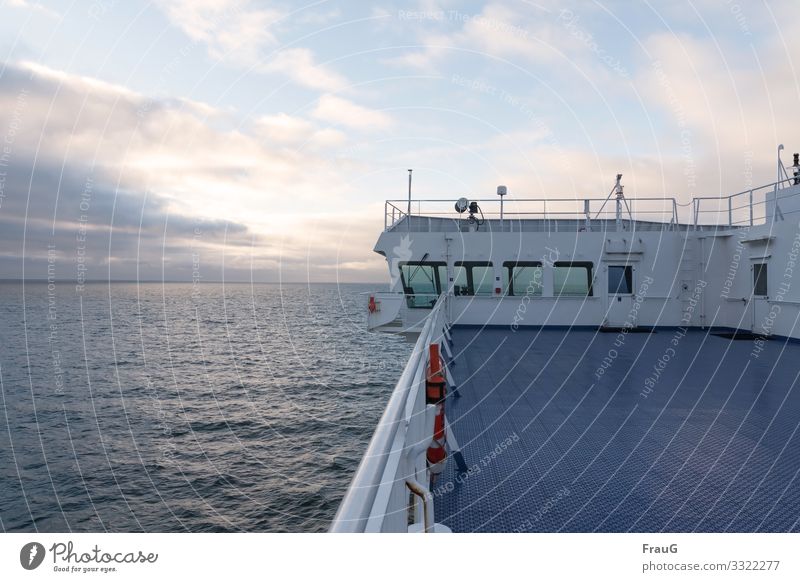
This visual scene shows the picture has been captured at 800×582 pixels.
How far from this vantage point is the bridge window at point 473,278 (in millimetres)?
15141

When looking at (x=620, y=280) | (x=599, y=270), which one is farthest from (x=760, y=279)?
(x=599, y=270)

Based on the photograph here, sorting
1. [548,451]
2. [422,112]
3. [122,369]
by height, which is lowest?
[122,369]

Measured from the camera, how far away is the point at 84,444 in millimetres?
18266

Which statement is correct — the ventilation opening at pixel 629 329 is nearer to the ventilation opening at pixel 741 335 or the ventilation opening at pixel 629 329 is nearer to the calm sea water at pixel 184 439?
the ventilation opening at pixel 741 335

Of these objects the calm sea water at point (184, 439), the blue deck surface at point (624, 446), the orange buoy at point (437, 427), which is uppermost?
the orange buoy at point (437, 427)

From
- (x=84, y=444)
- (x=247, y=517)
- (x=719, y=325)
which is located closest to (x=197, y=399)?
(x=84, y=444)

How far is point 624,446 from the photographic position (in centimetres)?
494

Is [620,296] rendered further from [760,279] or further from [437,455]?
[437,455]

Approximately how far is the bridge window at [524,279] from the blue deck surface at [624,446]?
18.0 ft

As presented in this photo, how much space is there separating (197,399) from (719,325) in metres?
22.9

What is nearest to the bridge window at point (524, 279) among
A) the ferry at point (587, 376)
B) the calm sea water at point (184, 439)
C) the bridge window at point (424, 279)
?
the ferry at point (587, 376)

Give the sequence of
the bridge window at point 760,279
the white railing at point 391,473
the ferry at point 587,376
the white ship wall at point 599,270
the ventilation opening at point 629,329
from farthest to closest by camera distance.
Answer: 1. the white ship wall at point 599,270
2. the ventilation opening at point 629,329
3. the bridge window at point 760,279
4. the ferry at point 587,376
5. the white railing at point 391,473

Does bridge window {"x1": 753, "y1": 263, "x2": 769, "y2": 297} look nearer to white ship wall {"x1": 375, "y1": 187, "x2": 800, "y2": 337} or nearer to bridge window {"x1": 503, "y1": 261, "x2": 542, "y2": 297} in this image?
white ship wall {"x1": 375, "y1": 187, "x2": 800, "y2": 337}
